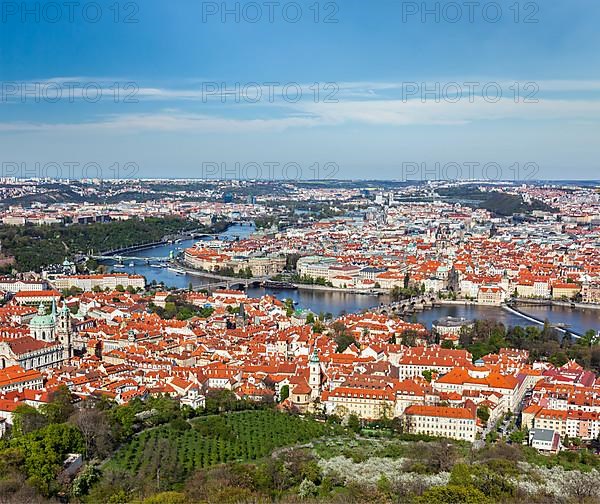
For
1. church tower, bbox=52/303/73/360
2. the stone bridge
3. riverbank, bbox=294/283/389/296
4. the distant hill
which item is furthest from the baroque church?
the distant hill

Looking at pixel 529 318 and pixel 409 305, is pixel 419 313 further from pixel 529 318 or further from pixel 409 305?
pixel 529 318

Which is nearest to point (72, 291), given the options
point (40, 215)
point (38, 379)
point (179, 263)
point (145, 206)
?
point (179, 263)

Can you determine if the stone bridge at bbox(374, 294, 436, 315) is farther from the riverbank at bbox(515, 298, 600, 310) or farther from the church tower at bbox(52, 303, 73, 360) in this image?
the church tower at bbox(52, 303, 73, 360)

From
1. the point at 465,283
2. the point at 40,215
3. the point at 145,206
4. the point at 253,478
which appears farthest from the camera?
the point at 145,206

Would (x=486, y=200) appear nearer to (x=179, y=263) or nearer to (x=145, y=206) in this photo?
(x=145, y=206)

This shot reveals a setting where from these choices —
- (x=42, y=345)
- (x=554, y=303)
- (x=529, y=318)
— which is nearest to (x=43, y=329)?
(x=42, y=345)

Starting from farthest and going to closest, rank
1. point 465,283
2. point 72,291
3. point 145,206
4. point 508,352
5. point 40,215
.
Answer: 1. point 145,206
2. point 40,215
3. point 465,283
4. point 72,291
5. point 508,352
